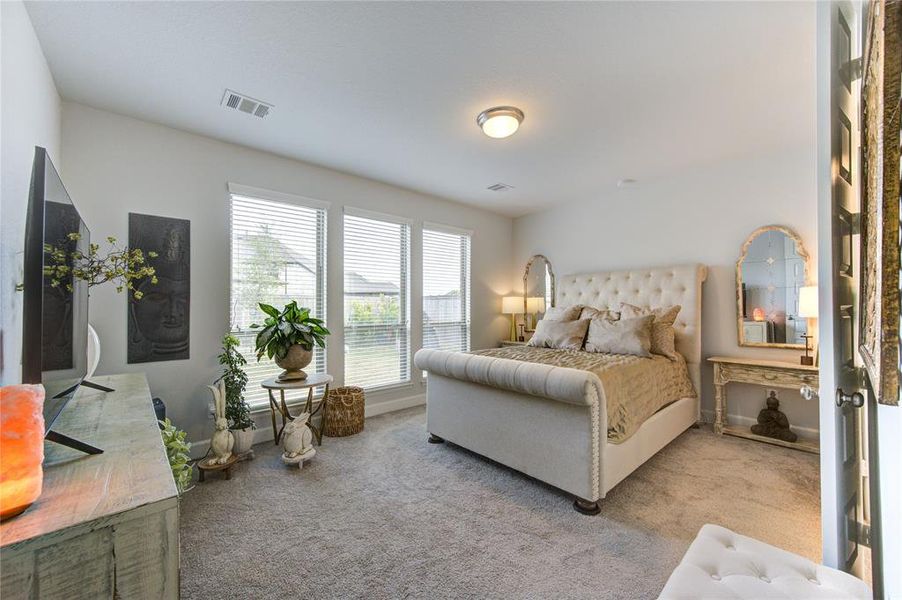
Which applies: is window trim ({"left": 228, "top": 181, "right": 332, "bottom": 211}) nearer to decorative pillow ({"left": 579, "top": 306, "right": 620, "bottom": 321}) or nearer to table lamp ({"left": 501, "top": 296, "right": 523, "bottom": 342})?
table lamp ({"left": 501, "top": 296, "right": 523, "bottom": 342})

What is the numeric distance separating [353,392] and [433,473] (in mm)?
1269

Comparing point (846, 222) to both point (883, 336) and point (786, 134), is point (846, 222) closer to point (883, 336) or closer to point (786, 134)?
point (883, 336)

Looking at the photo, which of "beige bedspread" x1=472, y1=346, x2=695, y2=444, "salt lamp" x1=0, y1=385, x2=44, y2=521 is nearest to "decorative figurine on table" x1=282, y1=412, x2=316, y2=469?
"beige bedspread" x1=472, y1=346, x2=695, y2=444

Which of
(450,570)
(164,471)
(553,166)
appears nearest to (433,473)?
(450,570)

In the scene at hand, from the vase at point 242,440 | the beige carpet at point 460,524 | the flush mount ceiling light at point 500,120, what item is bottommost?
the beige carpet at point 460,524

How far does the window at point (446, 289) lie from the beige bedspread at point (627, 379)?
137 cm

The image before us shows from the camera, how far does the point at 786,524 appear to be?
203 cm

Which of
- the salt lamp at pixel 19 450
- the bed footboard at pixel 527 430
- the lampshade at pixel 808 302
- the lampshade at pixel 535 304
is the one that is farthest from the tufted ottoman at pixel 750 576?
the lampshade at pixel 535 304

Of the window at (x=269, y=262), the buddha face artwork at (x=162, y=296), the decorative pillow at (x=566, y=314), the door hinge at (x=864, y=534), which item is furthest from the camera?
the decorative pillow at (x=566, y=314)

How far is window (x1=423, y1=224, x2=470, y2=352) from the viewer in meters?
4.68

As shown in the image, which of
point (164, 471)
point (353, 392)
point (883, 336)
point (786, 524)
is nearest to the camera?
point (883, 336)

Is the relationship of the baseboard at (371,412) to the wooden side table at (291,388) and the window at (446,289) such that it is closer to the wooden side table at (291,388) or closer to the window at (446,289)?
the wooden side table at (291,388)

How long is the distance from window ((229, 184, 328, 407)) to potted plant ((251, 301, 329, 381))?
0.81 feet

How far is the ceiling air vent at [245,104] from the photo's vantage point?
8.07 ft
